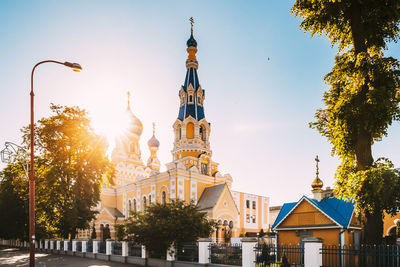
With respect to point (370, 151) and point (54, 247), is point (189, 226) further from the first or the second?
point (54, 247)

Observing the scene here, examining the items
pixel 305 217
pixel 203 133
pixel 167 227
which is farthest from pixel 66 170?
pixel 203 133

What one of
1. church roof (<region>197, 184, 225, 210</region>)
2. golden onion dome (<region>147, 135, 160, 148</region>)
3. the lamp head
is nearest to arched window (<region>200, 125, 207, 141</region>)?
church roof (<region>197, 184, 225, 210</region>)

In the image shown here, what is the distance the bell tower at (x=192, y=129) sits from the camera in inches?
1624

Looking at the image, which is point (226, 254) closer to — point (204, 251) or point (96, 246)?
point (204, 251)

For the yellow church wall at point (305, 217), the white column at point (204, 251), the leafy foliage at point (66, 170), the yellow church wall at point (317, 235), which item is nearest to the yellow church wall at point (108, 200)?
the leafy foliage at point (66, 170)

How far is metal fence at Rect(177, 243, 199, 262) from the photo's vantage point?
1572cm

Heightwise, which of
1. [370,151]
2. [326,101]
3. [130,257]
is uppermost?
[326,101]

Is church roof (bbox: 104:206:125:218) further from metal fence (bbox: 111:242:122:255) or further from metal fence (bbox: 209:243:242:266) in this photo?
metal fence (bbox: 209:243:242:266)

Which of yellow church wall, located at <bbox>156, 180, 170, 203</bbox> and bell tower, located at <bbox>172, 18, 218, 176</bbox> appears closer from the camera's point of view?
yellow church wall, located at <bbox>156, 180, 170, 203</bbox>

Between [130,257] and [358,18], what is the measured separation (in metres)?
17.4

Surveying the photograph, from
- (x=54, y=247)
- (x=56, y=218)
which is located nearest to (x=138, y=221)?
(x=56, y=218)

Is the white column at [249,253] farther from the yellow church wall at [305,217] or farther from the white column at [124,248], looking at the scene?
the white column at [124,248]

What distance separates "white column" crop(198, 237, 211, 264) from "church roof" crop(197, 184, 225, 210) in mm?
19359

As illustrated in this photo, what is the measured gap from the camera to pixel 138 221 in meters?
18.1
